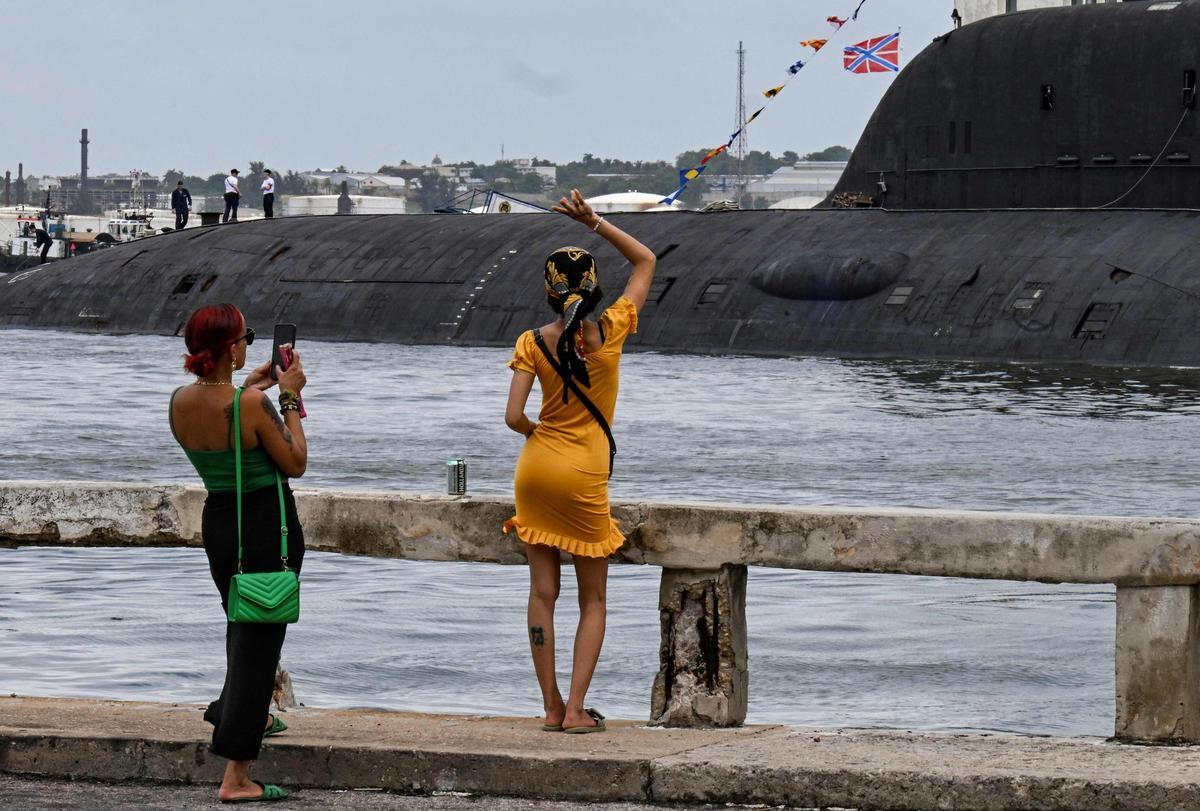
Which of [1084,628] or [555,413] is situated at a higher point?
[555,413]

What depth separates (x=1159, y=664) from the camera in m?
6.83

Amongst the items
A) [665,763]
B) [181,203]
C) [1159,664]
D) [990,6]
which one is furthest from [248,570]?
[181,203]

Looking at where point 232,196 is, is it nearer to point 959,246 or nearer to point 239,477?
point 959,246

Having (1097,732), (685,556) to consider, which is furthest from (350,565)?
(685,556)

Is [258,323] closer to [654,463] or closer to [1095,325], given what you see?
[1095,325]

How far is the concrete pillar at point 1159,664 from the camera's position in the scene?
268 inches

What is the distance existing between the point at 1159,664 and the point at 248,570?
3060 mm

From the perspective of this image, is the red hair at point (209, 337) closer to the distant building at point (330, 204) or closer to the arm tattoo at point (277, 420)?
the arm tattoo at point (277, 420)

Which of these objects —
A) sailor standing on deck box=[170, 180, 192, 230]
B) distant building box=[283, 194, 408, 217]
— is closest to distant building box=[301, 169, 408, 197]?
distant building box=[283, 194, 408, 217]

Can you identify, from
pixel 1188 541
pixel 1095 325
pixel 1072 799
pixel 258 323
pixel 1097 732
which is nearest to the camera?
pixel 1072 799

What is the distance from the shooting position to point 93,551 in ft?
50.6

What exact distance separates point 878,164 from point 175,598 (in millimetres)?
26683

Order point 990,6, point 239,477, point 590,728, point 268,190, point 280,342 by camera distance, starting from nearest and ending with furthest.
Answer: point 239,477 → point 280,342 → point 590,728 → point 990,6 → point 268,190

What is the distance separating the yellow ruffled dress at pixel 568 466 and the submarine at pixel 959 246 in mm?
23963
